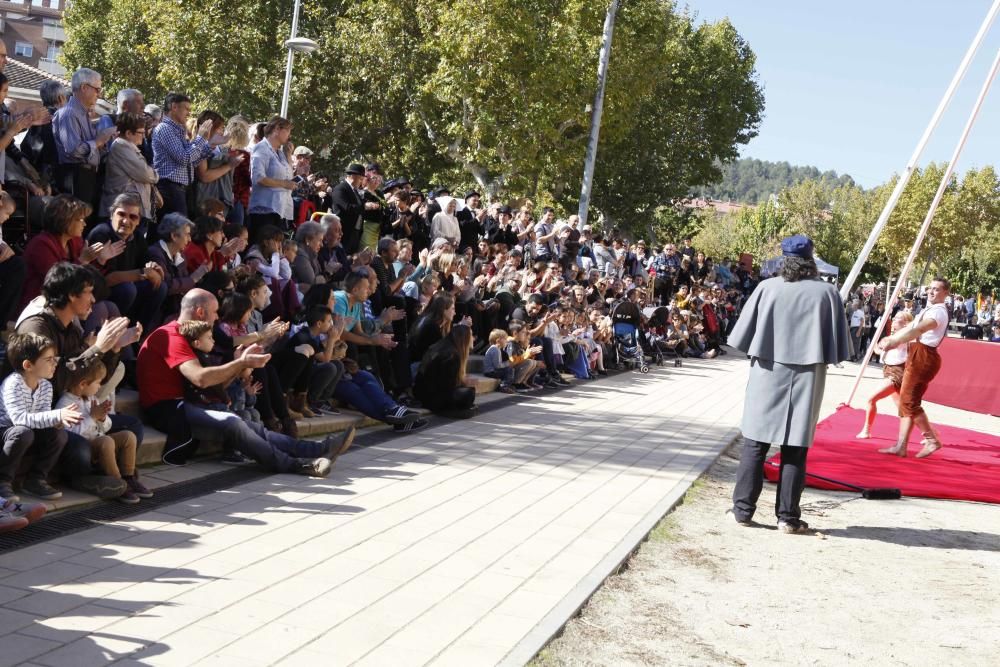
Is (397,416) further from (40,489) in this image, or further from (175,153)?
(40,489)

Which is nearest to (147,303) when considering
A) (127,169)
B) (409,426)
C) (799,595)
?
(127,169)

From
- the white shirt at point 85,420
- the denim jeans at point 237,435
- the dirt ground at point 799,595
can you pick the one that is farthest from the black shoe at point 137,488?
the dirt ground at point 799,595

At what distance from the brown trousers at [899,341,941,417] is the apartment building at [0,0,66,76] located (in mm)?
109560

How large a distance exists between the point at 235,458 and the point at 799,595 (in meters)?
4.29

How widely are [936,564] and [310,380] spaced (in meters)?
5.67

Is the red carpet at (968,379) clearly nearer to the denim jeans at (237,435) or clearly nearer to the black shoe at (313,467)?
the black shoe at (313,467)

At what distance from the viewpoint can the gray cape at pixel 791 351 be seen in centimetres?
827

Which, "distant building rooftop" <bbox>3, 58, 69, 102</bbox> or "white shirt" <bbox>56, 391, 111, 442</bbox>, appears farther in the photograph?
"distant building rooftop" <bbox>3, 58, 69, 102</bbox>

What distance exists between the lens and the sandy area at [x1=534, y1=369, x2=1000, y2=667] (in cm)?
561

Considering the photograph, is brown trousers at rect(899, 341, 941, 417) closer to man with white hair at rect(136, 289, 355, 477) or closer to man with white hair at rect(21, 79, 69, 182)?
man with white hair at rect(136, 289, 355, 477)

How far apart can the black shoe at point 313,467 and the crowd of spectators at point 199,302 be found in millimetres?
18

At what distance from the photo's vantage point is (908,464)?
40.3ft

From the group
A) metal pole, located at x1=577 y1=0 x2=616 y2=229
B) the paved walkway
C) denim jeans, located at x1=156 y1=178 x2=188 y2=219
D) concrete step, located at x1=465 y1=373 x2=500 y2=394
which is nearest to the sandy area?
the paved walkway

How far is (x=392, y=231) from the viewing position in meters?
15.9
